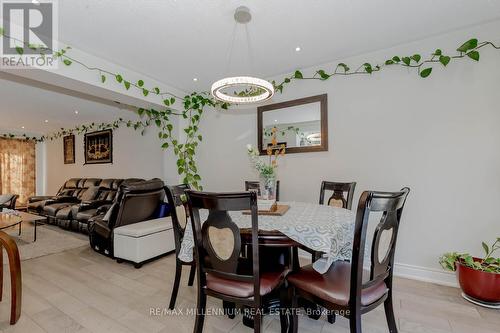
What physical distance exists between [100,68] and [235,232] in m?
2.73

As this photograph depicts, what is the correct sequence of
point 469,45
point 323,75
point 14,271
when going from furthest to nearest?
point 323,75 → point 469,45 → point 14,271

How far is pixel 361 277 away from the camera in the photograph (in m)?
1.21

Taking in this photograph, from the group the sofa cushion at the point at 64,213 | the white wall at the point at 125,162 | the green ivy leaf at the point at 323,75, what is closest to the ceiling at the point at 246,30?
the green ivy leaf at the point at 323,75

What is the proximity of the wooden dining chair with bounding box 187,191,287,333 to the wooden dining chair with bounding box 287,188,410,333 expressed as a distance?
24 centimetres

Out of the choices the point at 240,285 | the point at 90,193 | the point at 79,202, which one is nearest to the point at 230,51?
the point at 240,285

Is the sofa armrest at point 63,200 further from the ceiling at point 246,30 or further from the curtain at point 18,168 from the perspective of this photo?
the ceiling at point 246,30

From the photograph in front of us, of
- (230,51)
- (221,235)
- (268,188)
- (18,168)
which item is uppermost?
(230,51)

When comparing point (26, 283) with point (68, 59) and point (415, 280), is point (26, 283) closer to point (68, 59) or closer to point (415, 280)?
point (68, 59)

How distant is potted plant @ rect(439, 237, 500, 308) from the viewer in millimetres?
1909

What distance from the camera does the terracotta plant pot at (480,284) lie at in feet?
6.24

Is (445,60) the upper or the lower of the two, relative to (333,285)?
upper

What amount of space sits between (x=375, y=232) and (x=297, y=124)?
2.16m

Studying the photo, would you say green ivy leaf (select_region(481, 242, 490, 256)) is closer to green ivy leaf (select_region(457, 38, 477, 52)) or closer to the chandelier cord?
green ivy leaf (select_region(457, 38, 477, 52))

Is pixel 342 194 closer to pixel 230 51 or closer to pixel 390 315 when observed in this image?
pixel 390 315
